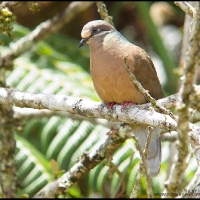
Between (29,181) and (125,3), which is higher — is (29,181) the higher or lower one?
the lower one

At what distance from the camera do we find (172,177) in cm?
182

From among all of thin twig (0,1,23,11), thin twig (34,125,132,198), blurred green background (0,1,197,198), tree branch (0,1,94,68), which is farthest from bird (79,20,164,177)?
tree branch (0,1,94,68)

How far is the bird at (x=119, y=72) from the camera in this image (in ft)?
11.6

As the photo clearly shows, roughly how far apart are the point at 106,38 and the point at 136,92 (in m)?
0.51

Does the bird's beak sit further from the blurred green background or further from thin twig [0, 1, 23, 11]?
the blurred green background

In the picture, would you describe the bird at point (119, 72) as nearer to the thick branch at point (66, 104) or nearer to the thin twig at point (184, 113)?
the thick branch at point (66, 104)

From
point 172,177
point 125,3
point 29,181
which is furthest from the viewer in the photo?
point 125,3

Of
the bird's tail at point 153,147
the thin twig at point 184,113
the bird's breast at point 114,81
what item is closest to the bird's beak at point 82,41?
the bird's breast at point 114,81

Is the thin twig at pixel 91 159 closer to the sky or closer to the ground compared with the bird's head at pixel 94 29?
closer to the ground

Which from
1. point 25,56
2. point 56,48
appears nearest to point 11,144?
point 25,56

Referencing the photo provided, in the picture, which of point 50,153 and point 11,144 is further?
point 50,153

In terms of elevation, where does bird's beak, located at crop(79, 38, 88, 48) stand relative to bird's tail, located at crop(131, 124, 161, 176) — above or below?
above

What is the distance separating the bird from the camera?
3545 mm

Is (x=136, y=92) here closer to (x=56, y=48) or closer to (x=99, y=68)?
(x=99, y=68)
